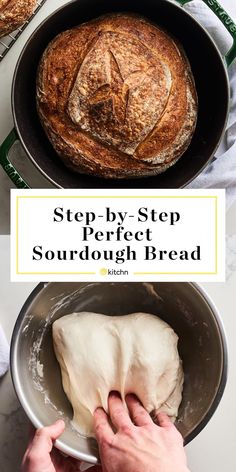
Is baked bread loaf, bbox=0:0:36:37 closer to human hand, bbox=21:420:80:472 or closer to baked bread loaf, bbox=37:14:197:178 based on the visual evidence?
baked bread loaf, bbox=37:14:197:178

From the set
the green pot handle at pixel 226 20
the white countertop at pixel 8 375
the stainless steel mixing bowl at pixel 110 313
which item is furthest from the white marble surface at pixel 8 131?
the green pot handle at pixel 226 20

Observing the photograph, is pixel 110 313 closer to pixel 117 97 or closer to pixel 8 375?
pixel 8 375

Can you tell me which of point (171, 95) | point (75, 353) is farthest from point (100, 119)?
point (75, 353)

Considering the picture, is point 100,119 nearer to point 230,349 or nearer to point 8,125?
point 8,125

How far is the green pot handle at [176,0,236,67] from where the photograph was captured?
31.3 inches

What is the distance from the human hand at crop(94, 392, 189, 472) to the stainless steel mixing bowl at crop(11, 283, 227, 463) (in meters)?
0.02

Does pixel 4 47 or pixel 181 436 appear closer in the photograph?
pixel 181 436

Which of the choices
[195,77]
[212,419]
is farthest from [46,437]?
[195,77]

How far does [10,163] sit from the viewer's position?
2.71 ft

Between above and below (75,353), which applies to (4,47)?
above

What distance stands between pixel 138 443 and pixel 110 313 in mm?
190

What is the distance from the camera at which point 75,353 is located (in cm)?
79

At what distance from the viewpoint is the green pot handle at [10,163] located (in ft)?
2.70

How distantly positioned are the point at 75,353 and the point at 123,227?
0.59 feet
